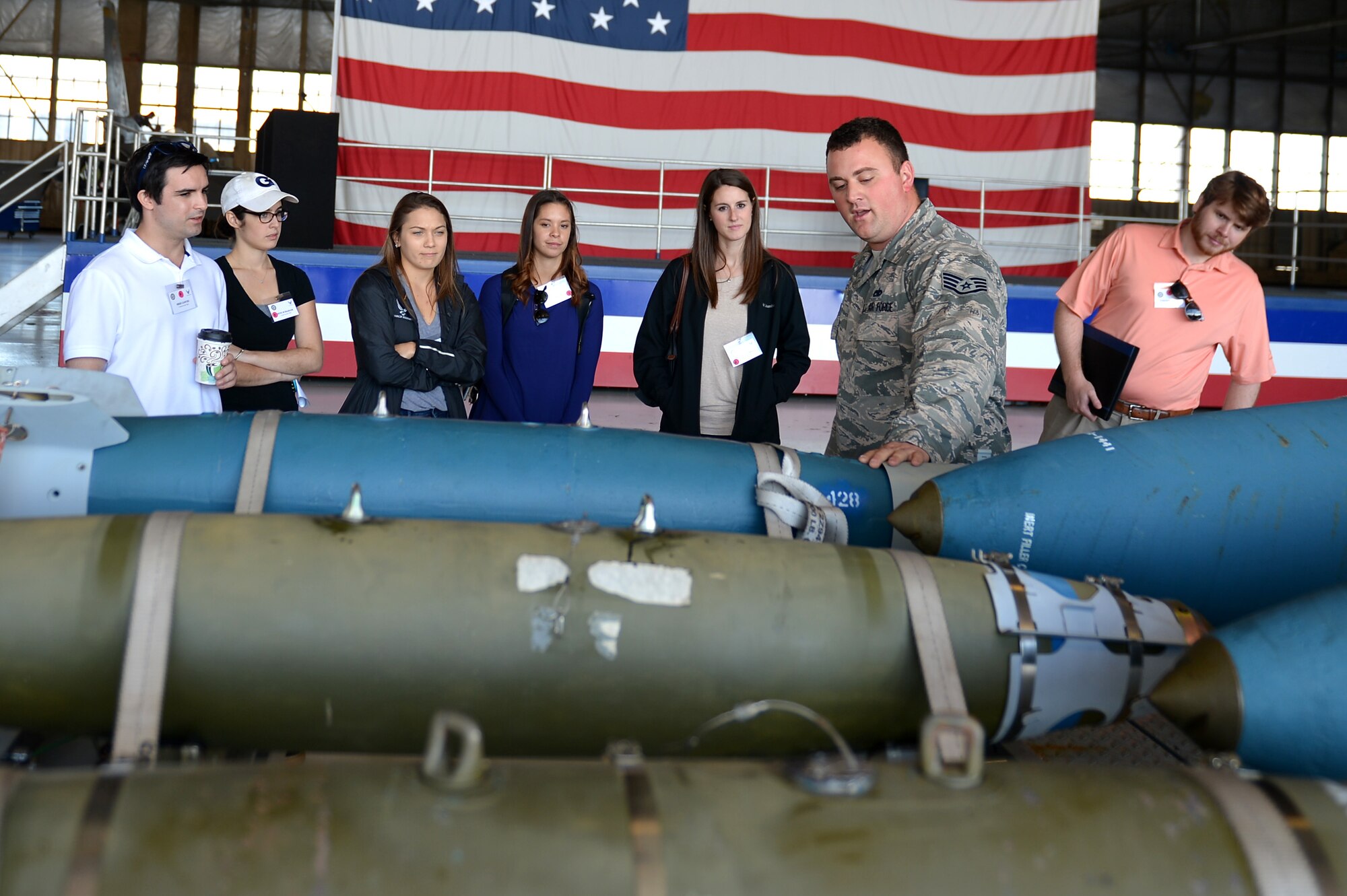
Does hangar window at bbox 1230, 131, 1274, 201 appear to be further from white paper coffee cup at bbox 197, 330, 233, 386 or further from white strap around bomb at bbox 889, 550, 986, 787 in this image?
white strap around bomb at bbox 889, 550, 986, 787

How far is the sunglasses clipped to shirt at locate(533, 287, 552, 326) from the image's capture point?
3.05 m

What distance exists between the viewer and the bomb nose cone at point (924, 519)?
1.62m

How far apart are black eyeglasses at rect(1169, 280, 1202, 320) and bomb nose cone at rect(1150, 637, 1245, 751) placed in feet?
6.76

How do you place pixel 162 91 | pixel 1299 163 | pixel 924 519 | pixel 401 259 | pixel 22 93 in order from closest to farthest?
pixel 924 519
pixel 401 259
pixel 22 93
pixel 162 91
pixel 1299 163

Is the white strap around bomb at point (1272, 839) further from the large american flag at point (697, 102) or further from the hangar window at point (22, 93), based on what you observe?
the hangar window at point (22, 93)

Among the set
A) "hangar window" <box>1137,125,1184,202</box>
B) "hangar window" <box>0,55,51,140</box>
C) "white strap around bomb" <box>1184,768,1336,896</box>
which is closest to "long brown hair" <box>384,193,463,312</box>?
"white strap around bomb" <box>1184,768,1336,896</box>

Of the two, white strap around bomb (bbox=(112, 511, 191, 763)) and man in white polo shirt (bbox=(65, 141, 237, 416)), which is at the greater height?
man in white polo shirt (bbox=(65, 141, 237, 416))

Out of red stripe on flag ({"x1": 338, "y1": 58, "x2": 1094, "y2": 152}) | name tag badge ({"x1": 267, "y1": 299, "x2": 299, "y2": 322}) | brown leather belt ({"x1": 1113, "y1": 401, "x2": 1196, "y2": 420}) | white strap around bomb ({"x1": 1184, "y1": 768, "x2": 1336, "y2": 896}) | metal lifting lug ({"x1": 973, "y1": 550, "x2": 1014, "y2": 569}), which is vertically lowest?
white strap around bomb ({"x1": 1184, "y1": 768, "x2": 1336, "y2": 896})

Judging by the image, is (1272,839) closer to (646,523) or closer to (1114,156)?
(646,523)

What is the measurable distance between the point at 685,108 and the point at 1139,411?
5.92 m

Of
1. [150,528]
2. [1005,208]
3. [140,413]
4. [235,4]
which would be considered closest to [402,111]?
[1005,208]

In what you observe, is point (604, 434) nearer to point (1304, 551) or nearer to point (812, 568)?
point (812, 568)

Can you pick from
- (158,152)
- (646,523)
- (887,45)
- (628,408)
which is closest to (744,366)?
(158,152)

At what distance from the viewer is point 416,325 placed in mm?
2783
